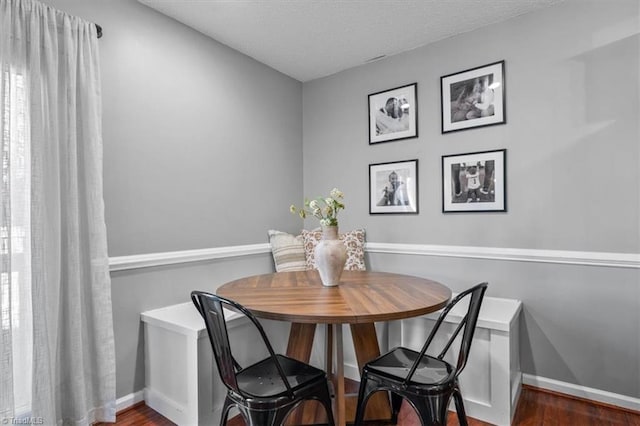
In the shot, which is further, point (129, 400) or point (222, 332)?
point (129, 400)

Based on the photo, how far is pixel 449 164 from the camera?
8.97ft

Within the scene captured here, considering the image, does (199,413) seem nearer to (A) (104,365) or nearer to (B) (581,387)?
(A) (104,365)

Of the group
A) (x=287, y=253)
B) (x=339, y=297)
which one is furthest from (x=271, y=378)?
(x=287, y=253)

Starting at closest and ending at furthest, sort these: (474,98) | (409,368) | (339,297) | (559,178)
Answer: (409,368) → (339,297) → (559,178) → (474,98)

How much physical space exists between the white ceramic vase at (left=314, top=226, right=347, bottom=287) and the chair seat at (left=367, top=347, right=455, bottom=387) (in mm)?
486

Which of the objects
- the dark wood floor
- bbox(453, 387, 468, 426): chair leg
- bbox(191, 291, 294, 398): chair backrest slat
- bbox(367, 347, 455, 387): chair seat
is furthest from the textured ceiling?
the dark wood floor

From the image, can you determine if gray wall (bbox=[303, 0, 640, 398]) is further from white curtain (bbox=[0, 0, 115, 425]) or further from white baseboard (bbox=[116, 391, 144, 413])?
white curtain (bbox=[0, 0, 115, 425])

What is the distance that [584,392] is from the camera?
7.38 ft

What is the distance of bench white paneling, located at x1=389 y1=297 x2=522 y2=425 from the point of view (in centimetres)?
195

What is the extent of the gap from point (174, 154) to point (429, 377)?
2065mm

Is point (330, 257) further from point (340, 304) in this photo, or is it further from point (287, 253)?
point (287, 253)

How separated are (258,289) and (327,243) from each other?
0.44 meters

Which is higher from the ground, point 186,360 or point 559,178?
point 559,178

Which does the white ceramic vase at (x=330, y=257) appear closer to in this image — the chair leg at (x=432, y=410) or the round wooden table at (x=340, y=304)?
the round wooden table at (x=340, y=304)
